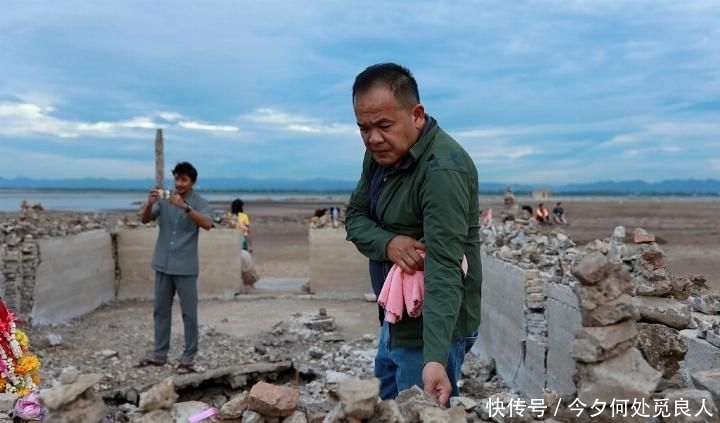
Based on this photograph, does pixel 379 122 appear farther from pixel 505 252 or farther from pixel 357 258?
pixel 357 258

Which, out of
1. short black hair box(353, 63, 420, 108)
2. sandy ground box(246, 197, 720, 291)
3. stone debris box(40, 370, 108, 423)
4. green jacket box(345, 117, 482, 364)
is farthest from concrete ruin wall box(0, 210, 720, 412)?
sandy ground box(246, 197, 720, 291)

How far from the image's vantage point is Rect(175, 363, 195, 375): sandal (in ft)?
22.5

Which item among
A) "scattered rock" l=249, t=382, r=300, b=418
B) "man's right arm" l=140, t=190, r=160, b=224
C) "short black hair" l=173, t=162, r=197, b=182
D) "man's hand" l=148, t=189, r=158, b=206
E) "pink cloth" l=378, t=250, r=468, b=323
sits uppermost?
"short black hair" l=173, t=162, r=197, b=182

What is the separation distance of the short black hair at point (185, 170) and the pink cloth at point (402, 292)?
4.71 metres

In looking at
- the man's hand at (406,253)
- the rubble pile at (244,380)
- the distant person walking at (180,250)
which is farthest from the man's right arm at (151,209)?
the man's hand at (406,253)

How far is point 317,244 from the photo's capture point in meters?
11.9

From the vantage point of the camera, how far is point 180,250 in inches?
268

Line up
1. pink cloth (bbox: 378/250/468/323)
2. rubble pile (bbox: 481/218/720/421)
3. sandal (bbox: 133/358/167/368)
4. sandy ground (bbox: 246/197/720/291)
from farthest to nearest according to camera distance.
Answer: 1. sandy ground (bbox: 246/197/720/291)
2. sandal (bbox: 133/358/167/368)
3. pink cloth (bbox: 378/250/468/323)
4. rubble pile (bbox: 481/218/720/421)

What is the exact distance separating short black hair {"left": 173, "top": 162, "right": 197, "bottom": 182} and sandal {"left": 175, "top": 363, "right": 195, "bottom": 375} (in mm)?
1928

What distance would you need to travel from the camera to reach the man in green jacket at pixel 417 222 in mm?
2254

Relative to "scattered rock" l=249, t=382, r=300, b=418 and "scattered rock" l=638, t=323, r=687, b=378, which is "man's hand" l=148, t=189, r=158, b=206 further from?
"scattered rock" l=638, t=323, r=687, b=378

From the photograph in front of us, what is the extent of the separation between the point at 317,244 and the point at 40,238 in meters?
4.55

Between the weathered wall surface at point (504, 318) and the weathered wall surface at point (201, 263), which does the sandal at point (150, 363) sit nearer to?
the weathered wall surface at point (504, 318)

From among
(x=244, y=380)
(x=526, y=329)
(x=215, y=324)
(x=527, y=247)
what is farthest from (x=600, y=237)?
(x=244, y=380)
